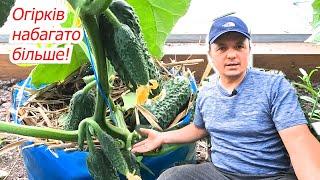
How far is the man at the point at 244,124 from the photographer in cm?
115

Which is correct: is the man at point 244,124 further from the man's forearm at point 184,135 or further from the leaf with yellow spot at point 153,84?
the leaf with yellow spot at point 153,84

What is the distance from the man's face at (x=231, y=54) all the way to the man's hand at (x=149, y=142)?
0.62 feet

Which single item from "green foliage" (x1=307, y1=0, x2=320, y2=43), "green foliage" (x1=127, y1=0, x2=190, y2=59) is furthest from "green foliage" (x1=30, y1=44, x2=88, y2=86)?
"green foliage" (x1=307, y1=0, x2=320, y2=43)

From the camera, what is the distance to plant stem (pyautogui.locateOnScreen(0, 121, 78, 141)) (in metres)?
1.05

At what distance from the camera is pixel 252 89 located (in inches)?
47.8

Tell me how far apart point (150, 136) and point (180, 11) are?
28 centimetres

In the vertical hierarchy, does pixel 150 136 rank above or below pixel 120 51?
below

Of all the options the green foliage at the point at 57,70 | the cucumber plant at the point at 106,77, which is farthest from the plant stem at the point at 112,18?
the green foliage at the point at 57,70

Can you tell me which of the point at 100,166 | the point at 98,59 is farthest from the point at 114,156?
the point at 98,59

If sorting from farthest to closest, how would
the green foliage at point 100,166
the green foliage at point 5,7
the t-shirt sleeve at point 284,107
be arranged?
the t-shirt sleeve at point 284,107 → the green foliage at point 100,166 → the green foliage at point 5,7

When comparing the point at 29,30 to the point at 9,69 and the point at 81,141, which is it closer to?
the point at 81,141

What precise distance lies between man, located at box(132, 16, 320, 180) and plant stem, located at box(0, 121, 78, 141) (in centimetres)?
15

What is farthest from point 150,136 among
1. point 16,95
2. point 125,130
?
point 16,95

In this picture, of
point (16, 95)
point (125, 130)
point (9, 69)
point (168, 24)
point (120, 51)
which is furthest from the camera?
point (9, 69)
